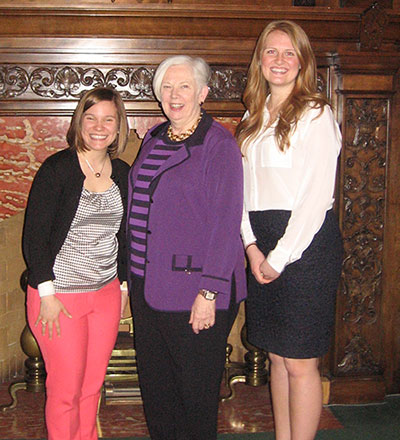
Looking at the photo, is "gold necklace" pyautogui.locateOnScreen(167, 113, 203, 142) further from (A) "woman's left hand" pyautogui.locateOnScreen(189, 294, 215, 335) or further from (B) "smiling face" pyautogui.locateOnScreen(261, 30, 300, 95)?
(A) "woman's left hand" pyautogui.locateOnScreen(189, 294, 215, 335)

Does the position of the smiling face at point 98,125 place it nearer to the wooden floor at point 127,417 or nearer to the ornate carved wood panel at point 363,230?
the ornate carved wood panel at point 363,230

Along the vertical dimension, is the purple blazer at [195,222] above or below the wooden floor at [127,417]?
above

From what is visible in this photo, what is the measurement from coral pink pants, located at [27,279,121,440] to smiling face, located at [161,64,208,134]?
62 centimetres

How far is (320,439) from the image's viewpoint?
2432 millimetres

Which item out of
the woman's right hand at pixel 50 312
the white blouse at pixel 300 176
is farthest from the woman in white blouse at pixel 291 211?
the woman's right hand at pixel 50 312

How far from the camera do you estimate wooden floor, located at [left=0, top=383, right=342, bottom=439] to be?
2523mm

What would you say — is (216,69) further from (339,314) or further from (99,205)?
(339,314)

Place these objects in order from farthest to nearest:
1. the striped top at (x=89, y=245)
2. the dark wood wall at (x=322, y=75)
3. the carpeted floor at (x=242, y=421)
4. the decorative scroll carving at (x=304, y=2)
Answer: the decorative scroll carving at (x=304, y=2)
the carpeted floor at (x=242, y=421)
the dark wood wall at (x=322, y=75)
the striped top at (x=89, y=245)

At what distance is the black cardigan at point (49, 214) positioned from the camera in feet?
6.08

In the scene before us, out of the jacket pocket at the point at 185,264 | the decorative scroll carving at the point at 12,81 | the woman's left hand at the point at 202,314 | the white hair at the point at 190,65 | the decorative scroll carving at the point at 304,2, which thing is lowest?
the woman's left hand at the point at 202,314

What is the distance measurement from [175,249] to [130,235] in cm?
18

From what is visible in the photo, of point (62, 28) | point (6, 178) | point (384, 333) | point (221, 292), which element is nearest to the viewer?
point (221, 292)

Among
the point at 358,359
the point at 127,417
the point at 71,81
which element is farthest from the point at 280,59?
the point at 127,417

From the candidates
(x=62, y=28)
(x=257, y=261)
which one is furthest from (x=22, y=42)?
(x=257, y=261)
